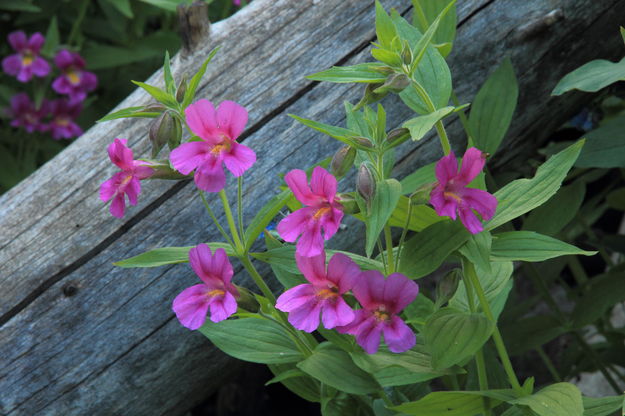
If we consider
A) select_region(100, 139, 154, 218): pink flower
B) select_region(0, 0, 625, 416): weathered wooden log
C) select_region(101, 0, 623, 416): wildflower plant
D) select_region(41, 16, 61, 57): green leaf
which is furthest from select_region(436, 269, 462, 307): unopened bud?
select_region(41, 16, 61, 57): green leaf

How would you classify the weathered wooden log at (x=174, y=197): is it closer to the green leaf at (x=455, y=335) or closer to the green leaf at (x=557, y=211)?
the green leaf at (x=557, y=211)

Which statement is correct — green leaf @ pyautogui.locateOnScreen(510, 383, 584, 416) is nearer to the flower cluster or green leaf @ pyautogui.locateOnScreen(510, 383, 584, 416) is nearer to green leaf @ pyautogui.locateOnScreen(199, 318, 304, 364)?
green leaf @ pyautogui.locateOnScreen(199, 318, 304, 364)

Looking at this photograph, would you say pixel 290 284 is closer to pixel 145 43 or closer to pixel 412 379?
pixel 412 379

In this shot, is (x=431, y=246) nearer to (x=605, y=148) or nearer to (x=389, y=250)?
(x=389, y=250)

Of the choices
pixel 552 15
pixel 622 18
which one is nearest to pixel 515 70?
pixel 552 15

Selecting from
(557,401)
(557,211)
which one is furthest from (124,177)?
(557,211)

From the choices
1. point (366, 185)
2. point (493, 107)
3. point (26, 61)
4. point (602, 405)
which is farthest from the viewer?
point (26, 61)

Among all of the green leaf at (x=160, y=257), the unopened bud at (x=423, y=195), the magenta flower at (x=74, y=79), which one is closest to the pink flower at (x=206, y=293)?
the green leaf at (x=160, y=257)
